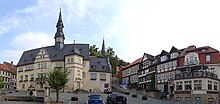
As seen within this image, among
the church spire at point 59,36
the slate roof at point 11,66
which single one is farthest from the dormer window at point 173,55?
the slate roof at point 11,66

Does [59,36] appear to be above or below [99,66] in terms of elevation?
above

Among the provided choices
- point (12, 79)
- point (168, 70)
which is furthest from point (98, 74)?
point (12, 79)

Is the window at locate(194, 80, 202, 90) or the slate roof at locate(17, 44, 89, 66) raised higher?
the slate roof at locate(17, 44, 89, 66)

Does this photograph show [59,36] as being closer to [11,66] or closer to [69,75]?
[69,75]

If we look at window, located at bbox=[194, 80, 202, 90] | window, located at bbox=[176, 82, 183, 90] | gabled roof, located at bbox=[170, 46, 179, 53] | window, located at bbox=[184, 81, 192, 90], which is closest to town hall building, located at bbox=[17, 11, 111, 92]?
gabled roof, located at bbox=[170, 46, 179, 53]

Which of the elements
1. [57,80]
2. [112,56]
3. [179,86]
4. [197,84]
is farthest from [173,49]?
[112,56]

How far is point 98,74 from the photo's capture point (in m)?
79.6

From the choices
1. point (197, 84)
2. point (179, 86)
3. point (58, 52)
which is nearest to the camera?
point (197, 84)

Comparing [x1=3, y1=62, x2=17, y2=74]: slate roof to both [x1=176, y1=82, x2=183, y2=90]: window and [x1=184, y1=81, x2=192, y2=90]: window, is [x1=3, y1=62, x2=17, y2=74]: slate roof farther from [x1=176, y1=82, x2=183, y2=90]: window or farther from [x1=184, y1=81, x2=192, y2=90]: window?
[x1=184, y1=81, x2=192, y2=90]: window

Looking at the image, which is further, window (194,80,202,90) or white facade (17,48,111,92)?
white facade (17,48,111,92)

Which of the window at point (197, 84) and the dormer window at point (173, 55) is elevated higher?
the dormer window at point (173, 55)

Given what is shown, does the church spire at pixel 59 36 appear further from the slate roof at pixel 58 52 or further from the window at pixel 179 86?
the window at pixel 179 86

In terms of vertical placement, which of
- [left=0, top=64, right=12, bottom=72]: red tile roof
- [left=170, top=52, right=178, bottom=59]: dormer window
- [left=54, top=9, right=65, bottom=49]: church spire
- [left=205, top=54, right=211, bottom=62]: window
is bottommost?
[left=0, top=64, right=12, bottom=72]: red tile roof

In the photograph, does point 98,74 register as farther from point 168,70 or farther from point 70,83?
point 168,70
